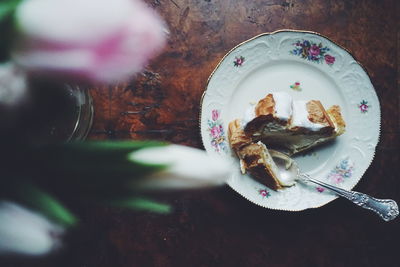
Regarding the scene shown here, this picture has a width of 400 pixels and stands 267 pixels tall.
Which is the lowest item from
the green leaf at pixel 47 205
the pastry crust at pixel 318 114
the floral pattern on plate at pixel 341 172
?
the green leaf at pixel 47 205

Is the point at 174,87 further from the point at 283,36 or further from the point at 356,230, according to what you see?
the point at 356,230

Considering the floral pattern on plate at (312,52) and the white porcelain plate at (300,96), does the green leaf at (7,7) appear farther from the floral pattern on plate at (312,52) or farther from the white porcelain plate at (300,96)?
the floral pattern on plate at (312,52)

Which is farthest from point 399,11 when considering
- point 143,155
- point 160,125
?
point 143,155

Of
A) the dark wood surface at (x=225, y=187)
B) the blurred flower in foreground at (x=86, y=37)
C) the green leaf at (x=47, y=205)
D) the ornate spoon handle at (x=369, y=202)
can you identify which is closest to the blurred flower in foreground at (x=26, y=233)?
the green leaf at (x=47, y=205)

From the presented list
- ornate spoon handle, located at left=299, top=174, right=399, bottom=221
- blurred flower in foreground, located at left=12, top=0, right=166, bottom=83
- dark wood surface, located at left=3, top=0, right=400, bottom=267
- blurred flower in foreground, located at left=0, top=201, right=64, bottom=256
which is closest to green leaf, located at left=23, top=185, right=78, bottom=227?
blurred flower in foreground, located at left=0, top=201, right=64, bottom=256

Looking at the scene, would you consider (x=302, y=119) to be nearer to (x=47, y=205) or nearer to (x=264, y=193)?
(x=264, y=193)

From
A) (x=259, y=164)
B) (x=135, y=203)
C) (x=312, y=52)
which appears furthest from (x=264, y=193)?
(x=135, y=203)
